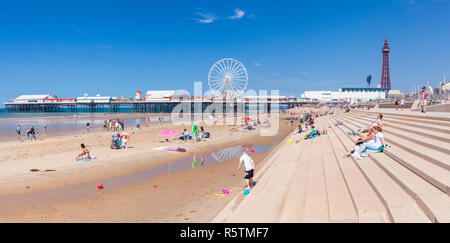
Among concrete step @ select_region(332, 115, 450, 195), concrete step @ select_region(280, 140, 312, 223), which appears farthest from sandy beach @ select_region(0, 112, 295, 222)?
concrete step @ select_region(332, 115, 450, 195)

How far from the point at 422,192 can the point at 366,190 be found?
100 cm

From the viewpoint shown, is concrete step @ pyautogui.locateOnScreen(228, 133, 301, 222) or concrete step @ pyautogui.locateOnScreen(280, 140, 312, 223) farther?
concrete step @ pyautogui.locateOnScreen(228, 133, 301, 222)

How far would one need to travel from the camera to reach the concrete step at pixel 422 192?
3505 mm

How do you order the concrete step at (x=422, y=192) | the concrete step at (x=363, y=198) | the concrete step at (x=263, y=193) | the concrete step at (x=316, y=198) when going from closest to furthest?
the concrete step at (x=422, y=192)
the concrete step at (x=363, y=198)
the concrete step at (x=316, y=198)
the concrete step at (x=263, y=193)

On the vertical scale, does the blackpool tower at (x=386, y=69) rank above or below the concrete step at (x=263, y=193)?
above

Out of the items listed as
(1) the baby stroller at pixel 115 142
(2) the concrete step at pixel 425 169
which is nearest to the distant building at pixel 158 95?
(1) the baby stroller at pixel 115 142

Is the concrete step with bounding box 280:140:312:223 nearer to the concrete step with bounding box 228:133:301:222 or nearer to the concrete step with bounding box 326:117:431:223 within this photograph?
the concrete step with bounding box 228:133:301:222

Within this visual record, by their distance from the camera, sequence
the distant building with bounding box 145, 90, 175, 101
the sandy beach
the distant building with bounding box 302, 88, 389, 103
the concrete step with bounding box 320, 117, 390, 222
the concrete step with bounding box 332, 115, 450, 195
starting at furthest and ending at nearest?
the distant building with bounding box 145, 90, 175, 101 → the distant building with bounding box 302, 88, 389, 103 → the sandy beach → the concrete step with bounding box 332, 115, 450, 195 → the concrete step with bounding box 320, 117, 390, 222

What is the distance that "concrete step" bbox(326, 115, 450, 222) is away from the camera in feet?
11.5

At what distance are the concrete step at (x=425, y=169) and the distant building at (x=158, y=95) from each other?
120108mm

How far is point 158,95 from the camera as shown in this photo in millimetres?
126875

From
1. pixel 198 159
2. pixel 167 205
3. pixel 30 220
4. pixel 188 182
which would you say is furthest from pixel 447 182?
pixel 198 159

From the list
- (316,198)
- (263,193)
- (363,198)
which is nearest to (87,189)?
(263,193)

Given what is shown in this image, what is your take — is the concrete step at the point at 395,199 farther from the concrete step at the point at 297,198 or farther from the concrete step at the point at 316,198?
the concrete step at the point at 297,198
